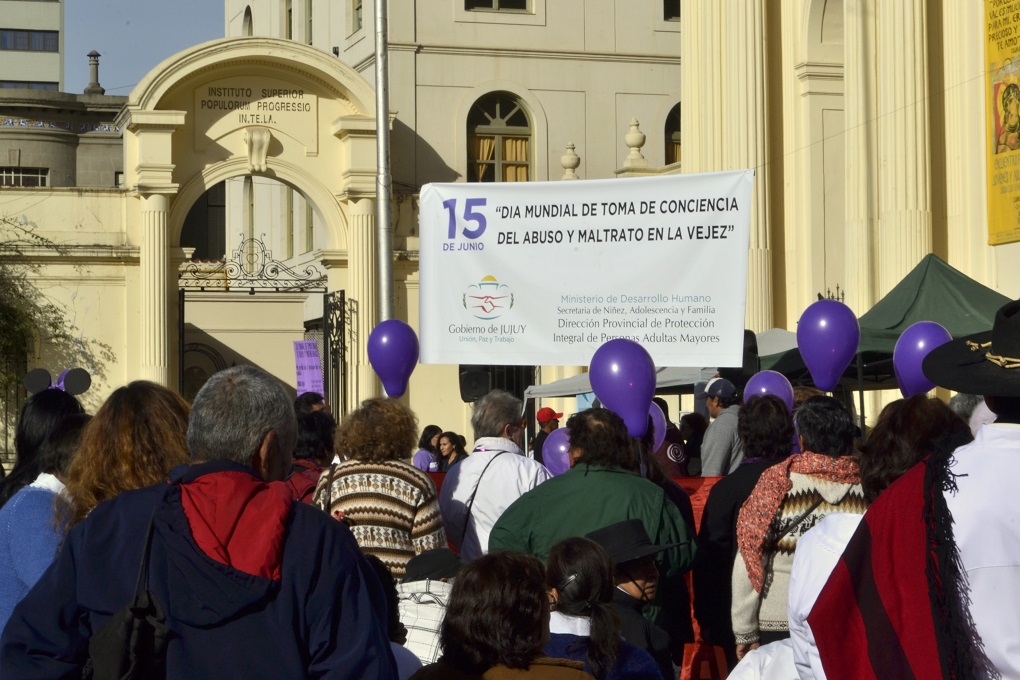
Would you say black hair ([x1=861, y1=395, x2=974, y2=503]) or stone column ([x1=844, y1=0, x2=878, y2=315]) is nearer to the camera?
black hair ([x1=861, y1=395, x2=974, y2=503])

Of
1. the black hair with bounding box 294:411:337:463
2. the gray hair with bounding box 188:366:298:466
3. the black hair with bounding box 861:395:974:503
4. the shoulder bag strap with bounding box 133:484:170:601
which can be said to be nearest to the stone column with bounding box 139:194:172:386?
the black hair with bounding box 294:411:337:463

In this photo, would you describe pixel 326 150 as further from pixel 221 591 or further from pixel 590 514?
pixel 221 591

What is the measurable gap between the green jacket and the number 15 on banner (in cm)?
420

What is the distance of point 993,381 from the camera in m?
3.30

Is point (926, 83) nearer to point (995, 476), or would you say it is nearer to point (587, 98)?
point (587, 98)

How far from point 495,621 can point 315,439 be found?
398 cm

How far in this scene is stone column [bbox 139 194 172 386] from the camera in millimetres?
22422

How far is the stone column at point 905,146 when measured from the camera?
1686cm

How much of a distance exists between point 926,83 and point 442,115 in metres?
12.7

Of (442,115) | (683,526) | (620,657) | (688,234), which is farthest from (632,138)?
(620,657)

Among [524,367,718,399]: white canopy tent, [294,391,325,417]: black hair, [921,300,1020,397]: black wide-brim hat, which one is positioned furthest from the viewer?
[524,367,718,399]: white canopy tent

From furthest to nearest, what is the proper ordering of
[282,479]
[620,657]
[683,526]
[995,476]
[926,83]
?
1. [926,83]
2. [683,526]
3. [620,657]
4. [282,479]
5. [995,476]

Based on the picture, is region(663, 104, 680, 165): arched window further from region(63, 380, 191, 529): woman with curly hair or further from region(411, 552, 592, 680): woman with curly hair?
region(411, 552, 592, 680): woman with curly hair

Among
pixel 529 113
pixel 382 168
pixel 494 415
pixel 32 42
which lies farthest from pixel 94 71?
pixel 494 415
